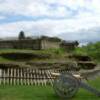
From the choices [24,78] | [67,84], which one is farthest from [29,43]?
[67,84]

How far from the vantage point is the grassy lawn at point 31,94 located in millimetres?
15290

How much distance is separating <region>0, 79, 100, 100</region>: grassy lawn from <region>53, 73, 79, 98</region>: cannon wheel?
0.29 m

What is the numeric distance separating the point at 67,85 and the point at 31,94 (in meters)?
1.91

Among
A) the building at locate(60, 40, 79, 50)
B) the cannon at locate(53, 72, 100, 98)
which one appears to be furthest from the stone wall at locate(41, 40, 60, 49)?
the cannon at locate(53, 72, 100, 98)

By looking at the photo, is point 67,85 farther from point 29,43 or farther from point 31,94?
point 29,43

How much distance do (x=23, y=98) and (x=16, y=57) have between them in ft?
52.7

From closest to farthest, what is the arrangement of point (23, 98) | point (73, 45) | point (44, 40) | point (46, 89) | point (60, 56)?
point (23, 98), point (46, 89), point (60, 56), point (44, 40), point (73, 45)

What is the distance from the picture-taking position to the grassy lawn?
15.3 m

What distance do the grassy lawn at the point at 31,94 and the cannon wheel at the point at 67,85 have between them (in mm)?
286

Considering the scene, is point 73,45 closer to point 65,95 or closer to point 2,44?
point 2,44

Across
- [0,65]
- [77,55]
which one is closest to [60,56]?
[77,55]

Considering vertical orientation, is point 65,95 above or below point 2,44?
below

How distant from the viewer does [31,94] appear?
16.1m

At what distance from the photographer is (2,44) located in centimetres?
4159
